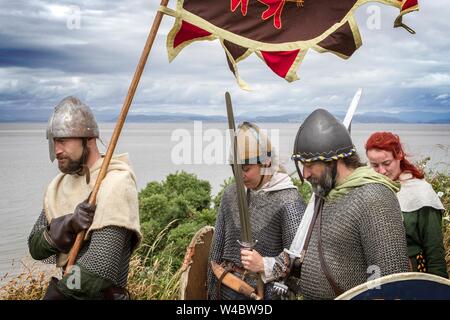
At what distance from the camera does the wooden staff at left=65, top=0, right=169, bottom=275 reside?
3.57 m

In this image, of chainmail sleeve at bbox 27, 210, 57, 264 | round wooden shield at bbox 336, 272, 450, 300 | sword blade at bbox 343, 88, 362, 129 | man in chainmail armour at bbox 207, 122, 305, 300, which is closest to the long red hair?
sword blade at bbox 343, 88, 362, 129

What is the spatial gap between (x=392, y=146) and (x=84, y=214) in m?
2.16

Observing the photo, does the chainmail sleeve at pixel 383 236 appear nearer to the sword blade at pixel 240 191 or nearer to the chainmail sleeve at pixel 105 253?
the sword blade at pixel 240 191

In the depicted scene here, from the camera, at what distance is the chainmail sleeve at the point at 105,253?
11.5ft

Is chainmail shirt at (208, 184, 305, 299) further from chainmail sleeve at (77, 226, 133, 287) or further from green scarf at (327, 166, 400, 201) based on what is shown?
chainmail sleeve at (77, 226, 133, 287)

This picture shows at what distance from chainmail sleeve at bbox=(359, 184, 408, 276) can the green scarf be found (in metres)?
0.09

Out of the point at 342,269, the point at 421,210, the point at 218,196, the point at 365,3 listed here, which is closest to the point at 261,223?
the point at 342,269

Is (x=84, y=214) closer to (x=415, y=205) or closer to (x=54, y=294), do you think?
(x=54, y=294)

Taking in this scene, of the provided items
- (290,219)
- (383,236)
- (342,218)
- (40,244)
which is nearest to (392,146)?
(290,219)

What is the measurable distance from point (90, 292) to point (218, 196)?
4147 millimetres

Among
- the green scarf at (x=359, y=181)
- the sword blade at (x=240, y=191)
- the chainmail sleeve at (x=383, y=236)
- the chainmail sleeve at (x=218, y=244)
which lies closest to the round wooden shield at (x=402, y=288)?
the chainmail sleeve at (x=383, y=236)

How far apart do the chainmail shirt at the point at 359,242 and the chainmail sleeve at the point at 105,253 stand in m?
1.03

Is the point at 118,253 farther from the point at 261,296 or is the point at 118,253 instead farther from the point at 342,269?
the point at 342,269
